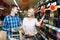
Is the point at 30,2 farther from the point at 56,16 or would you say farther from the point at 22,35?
the point at 56,16

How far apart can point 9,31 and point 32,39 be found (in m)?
0.59

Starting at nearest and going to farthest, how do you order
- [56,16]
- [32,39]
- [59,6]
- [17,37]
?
[59,6] < [56,16] < [32,39] < [17,37]

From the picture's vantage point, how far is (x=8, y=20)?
14.1ft

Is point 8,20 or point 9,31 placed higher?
point 8,20

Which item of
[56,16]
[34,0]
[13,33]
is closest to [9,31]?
[13,33]

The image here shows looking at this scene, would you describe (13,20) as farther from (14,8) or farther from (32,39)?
(32,39)

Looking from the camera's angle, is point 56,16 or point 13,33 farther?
point 13,33

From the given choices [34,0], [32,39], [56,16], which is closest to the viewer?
[56,16]

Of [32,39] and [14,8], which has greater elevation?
[14,8]

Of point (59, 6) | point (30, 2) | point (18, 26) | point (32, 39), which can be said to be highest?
point (30, 2)

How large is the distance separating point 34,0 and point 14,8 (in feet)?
17.5

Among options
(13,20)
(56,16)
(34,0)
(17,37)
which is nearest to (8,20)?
(13,20)

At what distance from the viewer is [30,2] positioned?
10.1m

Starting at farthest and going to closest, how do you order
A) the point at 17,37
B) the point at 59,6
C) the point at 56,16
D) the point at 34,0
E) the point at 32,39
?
1. the point at 34,0
2. the point at 17,37
3. the point at 32,39
4. the point at 56,16
5. the point at 59,6
